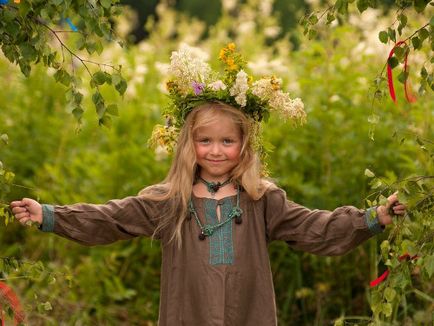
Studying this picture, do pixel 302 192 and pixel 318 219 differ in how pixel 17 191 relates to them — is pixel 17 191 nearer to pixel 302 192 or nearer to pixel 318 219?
pixel 302 192

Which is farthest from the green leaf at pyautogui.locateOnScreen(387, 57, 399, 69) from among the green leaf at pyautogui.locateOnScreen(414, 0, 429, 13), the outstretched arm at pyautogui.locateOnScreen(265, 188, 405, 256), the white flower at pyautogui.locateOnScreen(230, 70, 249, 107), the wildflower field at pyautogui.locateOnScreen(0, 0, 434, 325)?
the wildflower field at pyautogui.locateOnScreen(0, 0, 434, 325)

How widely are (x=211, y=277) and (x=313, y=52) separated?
2117mm

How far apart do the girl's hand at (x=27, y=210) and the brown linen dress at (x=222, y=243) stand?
0.35ft

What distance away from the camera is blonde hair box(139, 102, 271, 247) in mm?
3303

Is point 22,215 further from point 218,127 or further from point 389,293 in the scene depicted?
point 389,293

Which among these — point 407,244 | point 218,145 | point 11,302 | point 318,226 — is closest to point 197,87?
point 218,145

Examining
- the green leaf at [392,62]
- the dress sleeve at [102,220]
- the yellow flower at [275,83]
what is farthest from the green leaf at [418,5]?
the dress sleeve at [102,220]

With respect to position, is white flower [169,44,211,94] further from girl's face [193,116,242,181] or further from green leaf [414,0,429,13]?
green leaf [414,0,429,13]

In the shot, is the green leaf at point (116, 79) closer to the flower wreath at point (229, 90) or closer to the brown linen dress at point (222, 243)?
the flower wreath at point (229, 90)

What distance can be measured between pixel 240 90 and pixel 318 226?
54 cm

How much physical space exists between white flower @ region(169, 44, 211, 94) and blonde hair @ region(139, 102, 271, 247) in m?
0.09

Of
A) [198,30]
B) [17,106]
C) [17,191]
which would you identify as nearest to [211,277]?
[17,191]

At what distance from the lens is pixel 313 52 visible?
5.05 meters

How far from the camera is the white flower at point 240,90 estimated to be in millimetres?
3203
